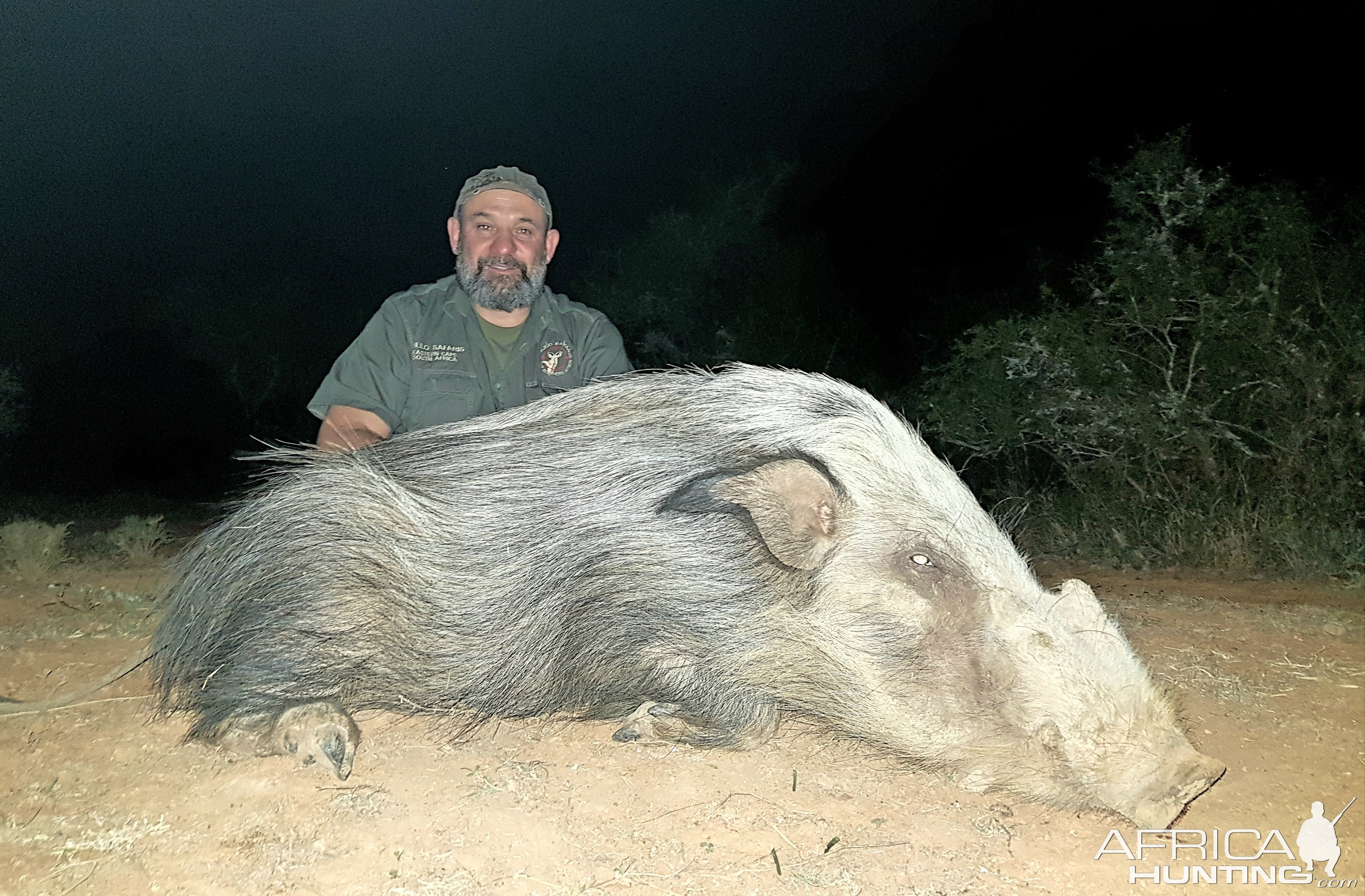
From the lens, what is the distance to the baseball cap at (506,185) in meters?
4.96

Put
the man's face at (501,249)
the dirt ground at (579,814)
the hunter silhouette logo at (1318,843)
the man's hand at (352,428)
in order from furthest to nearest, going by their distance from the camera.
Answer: the man's face at (501,249)
the man's hand at (352,428)
the hunter silhouette logo at (1318,843)
the dirt ground at (579,814)

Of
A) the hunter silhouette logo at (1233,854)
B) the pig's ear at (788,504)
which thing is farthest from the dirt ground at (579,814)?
the pig's ear at (788,504)

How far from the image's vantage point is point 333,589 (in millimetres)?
2936

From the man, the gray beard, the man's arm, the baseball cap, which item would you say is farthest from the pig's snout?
the baseball cap

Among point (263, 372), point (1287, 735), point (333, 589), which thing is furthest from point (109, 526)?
point (263, 372)

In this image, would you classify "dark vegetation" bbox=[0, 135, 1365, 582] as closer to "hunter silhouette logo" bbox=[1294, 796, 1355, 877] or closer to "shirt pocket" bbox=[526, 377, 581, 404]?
"shirt pocket" bbox=[526, 377, 581, 404]

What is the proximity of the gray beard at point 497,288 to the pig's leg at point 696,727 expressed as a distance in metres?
2.47

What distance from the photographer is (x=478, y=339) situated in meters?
4.67

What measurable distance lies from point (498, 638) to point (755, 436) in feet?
3.27

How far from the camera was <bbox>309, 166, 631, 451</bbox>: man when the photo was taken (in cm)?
434

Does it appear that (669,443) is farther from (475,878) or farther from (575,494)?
(475,878)

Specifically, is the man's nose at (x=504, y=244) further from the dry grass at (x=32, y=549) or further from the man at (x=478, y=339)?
the dry grass at (x=32, y=549)

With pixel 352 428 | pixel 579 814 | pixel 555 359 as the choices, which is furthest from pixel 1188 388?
pixel 579 814

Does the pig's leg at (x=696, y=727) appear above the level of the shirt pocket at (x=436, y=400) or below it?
below
